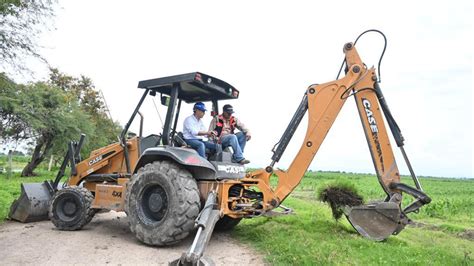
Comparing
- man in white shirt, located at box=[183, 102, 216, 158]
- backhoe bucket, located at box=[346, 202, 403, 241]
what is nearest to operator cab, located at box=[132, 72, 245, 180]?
man in white shirt, located at box=[183, 102, 216, 158]

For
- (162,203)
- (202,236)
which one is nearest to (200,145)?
(162,203)

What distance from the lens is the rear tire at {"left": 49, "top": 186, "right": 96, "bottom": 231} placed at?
24.8 ft

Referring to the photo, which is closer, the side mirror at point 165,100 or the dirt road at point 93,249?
the dirt road at point 93,249

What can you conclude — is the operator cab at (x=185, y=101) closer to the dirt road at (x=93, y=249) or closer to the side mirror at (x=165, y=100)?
the side mirror at (x=165, y=100)

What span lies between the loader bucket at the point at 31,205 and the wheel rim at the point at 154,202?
3.21m

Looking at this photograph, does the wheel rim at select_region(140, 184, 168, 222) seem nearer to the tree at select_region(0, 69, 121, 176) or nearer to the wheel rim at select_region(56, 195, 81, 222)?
the wheel rim at select_region(56, 195, 81, 222)

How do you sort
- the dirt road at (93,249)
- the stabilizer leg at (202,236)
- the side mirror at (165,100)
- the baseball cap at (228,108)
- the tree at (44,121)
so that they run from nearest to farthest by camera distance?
the stabilizer leg at (202,236), the dirt road at (93,249), the baseball cap at (228,108), the side mirror at (165,100), the tree at (44,121)

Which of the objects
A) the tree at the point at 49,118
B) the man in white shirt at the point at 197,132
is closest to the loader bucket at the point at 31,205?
the man in white shirt at the point at 197,132

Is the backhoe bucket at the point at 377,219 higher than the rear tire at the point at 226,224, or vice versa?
the backhoe bucket at the point at 377,219

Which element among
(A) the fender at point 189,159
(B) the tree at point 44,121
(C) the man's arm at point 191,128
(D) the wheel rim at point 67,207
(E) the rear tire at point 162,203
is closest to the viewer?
(E) the rear tire at point 162,203

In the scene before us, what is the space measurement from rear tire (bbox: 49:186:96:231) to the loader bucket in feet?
2.85

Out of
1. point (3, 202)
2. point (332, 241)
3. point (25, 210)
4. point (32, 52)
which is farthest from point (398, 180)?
point (3, 202)

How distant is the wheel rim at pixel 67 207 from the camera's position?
7680mm

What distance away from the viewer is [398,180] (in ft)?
21.1
